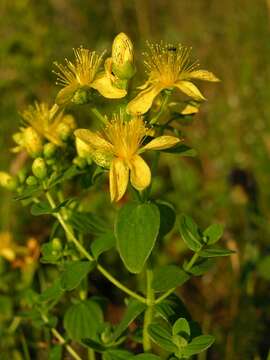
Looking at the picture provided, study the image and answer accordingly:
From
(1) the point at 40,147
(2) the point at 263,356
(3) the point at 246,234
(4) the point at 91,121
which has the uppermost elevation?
(4) the point at 91,121

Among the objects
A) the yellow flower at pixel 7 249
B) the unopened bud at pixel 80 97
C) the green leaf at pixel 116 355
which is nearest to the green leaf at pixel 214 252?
the green leaf at pixel 116 355

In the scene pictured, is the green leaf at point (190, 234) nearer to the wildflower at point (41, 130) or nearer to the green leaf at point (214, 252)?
the green leaf at point (214, 252)

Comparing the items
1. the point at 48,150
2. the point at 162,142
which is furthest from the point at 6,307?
the point at 162,142

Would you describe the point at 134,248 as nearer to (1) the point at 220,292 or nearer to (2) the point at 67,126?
(2) the point at 67,126

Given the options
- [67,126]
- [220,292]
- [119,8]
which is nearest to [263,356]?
[220,292]

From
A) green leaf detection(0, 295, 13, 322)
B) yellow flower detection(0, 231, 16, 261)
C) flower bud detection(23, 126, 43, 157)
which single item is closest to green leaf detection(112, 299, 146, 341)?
flower bud detection(23, 126, 43, 157)
